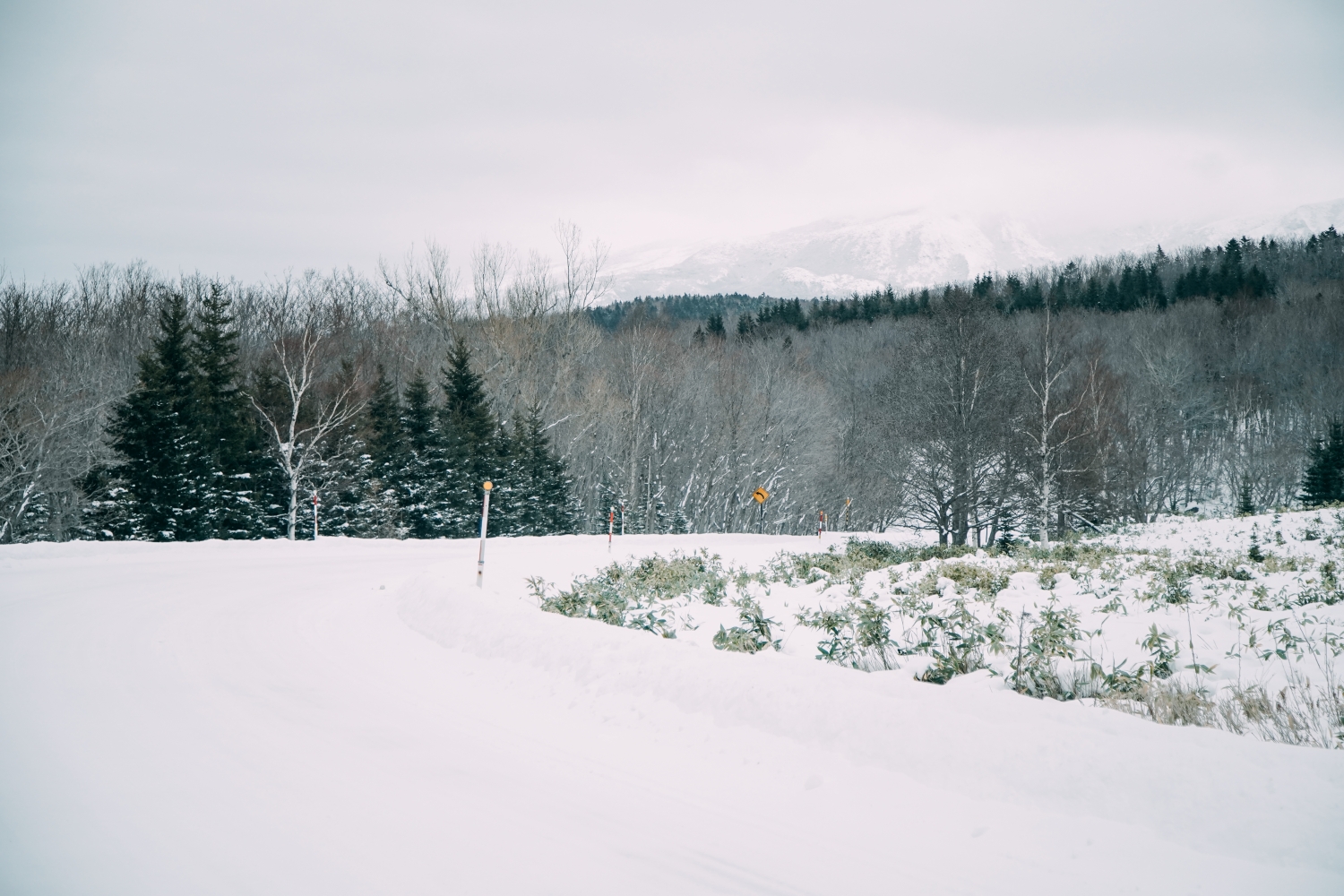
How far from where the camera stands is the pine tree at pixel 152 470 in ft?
77.9

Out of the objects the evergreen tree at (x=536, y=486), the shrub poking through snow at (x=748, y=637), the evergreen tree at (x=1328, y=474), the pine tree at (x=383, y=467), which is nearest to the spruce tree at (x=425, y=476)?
the pine tree at (x=383, y=467)

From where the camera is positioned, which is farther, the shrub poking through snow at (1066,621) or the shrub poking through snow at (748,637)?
the shrub poking through snow at (748,637)

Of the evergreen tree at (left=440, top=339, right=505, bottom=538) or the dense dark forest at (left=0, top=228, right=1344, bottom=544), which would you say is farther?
the evergreen tree at (left=440, top=339, right=505, bottom=538)

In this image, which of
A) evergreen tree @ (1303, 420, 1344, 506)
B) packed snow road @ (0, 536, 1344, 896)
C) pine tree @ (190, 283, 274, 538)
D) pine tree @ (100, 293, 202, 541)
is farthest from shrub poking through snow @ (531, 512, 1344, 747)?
evergreen tree @ (1303, 420, 1344, 506)

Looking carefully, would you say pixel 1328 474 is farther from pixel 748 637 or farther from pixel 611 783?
pixel 611 783

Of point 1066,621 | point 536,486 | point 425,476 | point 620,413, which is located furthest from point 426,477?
point 1066,621

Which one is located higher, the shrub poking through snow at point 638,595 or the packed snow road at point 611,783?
the packed snow road at point 611,783

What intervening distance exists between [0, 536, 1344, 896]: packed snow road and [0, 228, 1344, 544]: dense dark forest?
2198 cm

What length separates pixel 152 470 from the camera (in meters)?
24.0

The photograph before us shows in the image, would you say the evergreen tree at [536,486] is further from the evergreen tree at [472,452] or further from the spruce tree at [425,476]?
the spruce tree at [425,476]

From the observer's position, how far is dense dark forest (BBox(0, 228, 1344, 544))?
26.1 m

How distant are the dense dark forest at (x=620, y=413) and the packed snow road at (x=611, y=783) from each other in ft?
72.1

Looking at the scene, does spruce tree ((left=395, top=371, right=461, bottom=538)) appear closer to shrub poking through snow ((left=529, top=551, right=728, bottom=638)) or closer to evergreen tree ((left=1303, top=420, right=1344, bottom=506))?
shrub poking through snow ((left=529, top=551, right=728, bottom=638))

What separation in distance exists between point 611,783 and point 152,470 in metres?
25.9
